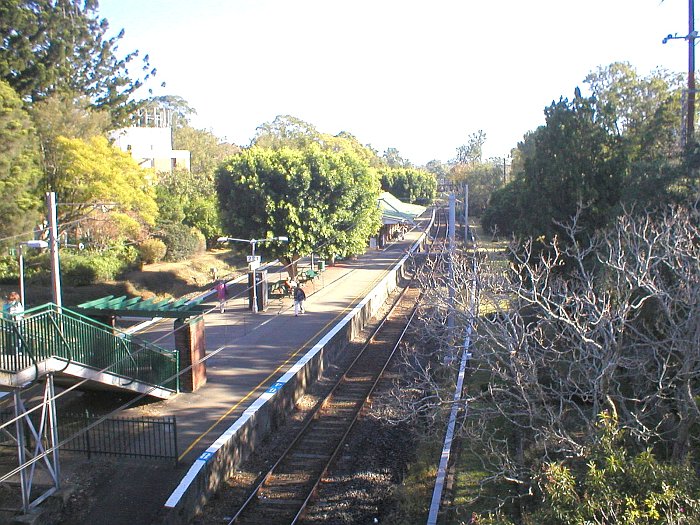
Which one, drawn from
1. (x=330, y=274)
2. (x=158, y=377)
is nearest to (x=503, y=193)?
(x=330, y=274)

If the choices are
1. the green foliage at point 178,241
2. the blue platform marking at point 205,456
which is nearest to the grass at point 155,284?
the green foliage at point 178,241

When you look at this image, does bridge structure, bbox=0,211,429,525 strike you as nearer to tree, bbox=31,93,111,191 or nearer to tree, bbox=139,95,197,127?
tree, bbox=31,93,111,191

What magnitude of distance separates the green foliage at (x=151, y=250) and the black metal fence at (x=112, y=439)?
78.1 ft

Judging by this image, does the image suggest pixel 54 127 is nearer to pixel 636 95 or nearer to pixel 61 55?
pixel 61 55

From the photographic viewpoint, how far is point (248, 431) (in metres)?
14.3

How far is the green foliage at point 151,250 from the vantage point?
3765cm

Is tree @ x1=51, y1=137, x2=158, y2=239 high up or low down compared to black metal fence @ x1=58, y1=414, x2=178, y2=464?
up

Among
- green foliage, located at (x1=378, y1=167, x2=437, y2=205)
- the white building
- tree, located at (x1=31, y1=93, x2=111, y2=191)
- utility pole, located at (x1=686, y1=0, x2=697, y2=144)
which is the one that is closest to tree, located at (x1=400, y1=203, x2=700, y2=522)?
utility pole, located at (x1=686, y1=0, x2=697, y2=144)

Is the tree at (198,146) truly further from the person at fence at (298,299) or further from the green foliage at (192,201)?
the person at fence at (298,299)

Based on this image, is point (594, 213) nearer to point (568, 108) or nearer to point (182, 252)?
point (568, 108)

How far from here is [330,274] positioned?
3753 cm

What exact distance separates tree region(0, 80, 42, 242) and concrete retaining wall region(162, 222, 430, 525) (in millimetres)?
15151

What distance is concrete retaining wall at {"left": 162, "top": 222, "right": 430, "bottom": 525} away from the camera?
11445mm

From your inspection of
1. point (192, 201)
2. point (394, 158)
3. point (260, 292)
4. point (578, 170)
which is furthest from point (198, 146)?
point (394, 158)
